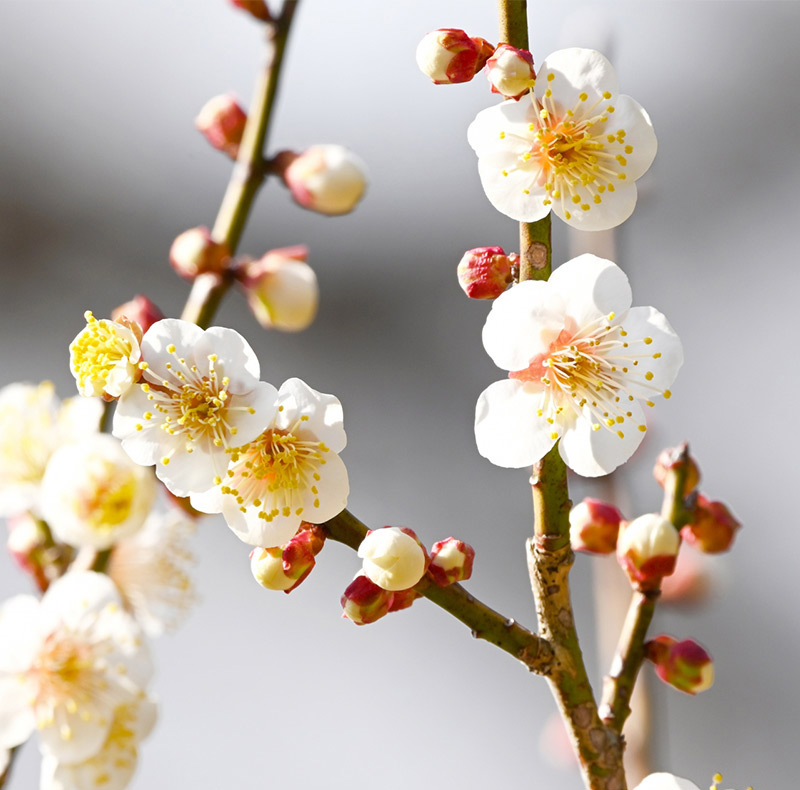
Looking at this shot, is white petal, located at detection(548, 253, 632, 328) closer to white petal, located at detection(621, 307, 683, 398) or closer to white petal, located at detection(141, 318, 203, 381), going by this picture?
white petal, located at detection(621, 307, 683, 398)

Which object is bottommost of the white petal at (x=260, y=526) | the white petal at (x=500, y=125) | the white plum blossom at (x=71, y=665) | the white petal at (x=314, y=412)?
the white plum blossom at (x=71, y=665)

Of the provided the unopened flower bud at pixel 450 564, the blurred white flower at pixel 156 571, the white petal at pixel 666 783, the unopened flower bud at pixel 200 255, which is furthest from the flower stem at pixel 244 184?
the white petal at pixel 666 783

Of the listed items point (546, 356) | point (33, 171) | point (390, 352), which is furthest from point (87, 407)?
point (33, 171)

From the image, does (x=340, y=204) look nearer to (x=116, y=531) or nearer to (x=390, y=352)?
(x=116, y=531)

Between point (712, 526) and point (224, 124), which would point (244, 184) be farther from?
point (712, 526)

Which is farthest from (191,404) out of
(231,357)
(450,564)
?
(450,564)

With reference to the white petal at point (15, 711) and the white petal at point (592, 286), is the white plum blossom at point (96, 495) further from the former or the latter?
the white petal at point (592, 286)

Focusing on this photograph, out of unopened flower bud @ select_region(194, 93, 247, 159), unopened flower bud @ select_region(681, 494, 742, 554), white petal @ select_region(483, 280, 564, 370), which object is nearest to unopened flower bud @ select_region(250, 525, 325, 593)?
white petal @ select_region(483, 280, 564, 370)
